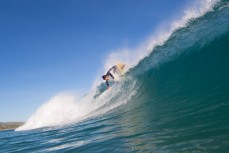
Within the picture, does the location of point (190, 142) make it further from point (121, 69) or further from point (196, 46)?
point (121, 69)

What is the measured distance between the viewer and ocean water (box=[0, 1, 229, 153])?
18.0ft

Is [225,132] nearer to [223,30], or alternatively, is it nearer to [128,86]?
[223,30]

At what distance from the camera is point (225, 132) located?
4844 millimetres

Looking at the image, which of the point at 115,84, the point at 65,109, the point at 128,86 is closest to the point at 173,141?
the point at 128,86

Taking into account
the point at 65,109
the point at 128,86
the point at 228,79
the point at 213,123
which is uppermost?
the point at 65,109

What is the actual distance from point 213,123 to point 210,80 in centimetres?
432

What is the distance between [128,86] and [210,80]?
6.57 meters

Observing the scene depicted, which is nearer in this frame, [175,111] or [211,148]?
[211,148]

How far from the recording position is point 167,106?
930 cm

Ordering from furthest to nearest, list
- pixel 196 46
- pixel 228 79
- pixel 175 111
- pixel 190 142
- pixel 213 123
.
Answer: pixel 196 46 → pixel 228 79 → pixel 175 111 → pixel 213 123 → pixel 190 142

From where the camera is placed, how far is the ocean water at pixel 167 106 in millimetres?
5480

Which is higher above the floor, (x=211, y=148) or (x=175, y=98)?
(x=175, y=98)

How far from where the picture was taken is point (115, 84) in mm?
17344

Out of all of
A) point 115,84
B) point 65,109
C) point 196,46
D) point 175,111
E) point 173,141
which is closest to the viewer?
point 173,141
